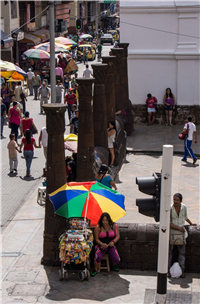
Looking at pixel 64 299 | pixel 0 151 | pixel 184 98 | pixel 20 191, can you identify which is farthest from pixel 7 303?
pixel 184 98

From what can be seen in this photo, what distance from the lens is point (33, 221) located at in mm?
12477

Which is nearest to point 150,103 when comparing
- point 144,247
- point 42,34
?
point 144,247

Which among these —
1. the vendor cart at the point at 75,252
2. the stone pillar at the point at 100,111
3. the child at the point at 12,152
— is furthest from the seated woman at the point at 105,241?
the child at the point at 12,152

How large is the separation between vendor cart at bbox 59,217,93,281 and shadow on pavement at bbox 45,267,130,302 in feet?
0.42

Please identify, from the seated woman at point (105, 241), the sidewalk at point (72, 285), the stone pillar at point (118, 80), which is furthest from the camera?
the stone pillar at point (118, 80)

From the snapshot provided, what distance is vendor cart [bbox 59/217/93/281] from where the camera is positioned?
8953 millimetres

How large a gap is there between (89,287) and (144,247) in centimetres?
132

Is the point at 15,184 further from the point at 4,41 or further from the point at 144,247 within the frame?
the point at 4,41

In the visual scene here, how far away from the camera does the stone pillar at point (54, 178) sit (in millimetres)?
9750

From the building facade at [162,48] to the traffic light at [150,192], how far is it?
17701 millimetres

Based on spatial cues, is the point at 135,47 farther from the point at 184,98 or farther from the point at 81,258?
the point at 81,258

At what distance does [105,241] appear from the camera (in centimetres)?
934

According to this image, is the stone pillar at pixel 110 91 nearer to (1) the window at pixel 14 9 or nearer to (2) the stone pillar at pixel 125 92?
(2) the stone pillar at pixel 125 92

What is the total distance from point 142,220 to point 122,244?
9.25 ft
